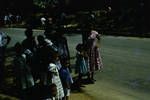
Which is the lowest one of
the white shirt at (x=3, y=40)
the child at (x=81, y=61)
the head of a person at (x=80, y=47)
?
the child at (x=81, y=61)

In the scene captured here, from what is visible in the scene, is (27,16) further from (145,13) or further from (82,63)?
(82,63)

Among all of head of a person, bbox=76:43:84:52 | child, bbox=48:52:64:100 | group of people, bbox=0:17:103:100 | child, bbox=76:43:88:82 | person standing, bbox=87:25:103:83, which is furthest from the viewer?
person standing, bbox=87:25:103:83

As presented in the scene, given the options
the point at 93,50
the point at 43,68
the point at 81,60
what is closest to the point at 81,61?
the point at 81,60

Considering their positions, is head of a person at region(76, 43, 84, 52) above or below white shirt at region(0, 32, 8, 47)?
below

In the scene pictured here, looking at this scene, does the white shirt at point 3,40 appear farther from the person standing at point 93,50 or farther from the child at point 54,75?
the child at point 54,75

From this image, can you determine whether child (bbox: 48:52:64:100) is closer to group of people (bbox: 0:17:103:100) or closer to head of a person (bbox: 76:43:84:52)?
group of people (bbox: 0:17:103:100)

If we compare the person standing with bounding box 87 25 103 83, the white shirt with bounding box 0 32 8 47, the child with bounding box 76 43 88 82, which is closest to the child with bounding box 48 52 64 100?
the child with bounding box 76 43 88 82

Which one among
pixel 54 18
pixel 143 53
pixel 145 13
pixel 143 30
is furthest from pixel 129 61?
pixel 54 18

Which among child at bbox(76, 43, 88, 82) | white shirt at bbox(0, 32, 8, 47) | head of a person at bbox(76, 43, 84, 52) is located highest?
white shirt at bbox(0, 32, 8, 47)

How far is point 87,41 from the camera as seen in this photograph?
1455cm

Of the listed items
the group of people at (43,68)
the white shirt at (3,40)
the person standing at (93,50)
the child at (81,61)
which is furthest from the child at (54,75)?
the white shirt at (3,40)

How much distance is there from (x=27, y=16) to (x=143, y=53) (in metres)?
33.0

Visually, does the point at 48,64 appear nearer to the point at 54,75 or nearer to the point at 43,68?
the point at 54,75

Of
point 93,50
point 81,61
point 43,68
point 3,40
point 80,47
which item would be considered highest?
point 3,40
